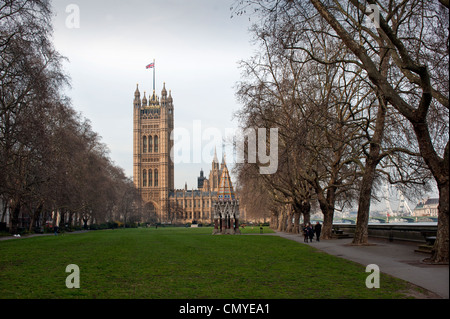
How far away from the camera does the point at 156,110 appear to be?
623ft

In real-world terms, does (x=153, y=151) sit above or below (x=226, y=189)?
above

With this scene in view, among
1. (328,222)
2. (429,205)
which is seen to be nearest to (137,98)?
(429,205)

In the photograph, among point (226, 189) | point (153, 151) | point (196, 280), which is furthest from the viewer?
point (153, 151)

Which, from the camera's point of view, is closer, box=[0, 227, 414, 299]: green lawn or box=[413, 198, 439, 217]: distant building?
box=[0, 227, 414, 299]: green lawn

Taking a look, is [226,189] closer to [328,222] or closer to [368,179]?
[328,222]

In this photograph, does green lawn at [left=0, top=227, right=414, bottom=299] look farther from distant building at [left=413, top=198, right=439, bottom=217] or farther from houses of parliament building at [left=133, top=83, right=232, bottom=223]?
houses of parliament building at [left=133, top=83, right=232, bottom=223]

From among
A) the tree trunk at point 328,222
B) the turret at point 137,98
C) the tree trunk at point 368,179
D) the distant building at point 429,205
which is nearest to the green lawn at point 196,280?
the tree trunk at point 368,179

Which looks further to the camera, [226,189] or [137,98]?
[137,98]

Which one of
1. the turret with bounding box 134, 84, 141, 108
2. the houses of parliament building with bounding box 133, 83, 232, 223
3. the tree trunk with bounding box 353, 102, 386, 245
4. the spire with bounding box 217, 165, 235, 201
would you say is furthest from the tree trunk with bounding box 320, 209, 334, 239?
the turret with bounding box 134, 84, 141, 108

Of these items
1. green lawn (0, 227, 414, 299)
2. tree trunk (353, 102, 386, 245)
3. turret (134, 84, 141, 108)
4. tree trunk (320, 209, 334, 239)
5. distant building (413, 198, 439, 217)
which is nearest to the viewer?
green lawn (0, 227, 414, 299)

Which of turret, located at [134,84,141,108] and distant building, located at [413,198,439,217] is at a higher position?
turret, located at [134,84,141,108]

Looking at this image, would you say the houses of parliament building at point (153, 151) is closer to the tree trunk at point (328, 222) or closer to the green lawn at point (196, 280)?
the tree trunk at point (328, 222)

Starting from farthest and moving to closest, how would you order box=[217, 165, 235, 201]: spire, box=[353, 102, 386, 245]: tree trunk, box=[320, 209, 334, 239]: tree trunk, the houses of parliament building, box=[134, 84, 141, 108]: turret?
box=[134, 84, 141, 108]: turret
the houses of parliament building
box=[217, 165, 235, 201]: spire
box=[320, 209, 334, 239]: tree trunk
box=[353, 102, 386, 245]: tree trunk

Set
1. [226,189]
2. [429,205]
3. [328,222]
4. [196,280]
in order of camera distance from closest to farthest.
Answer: [196,280] → [328,222] → [226,189] → [429,205]
